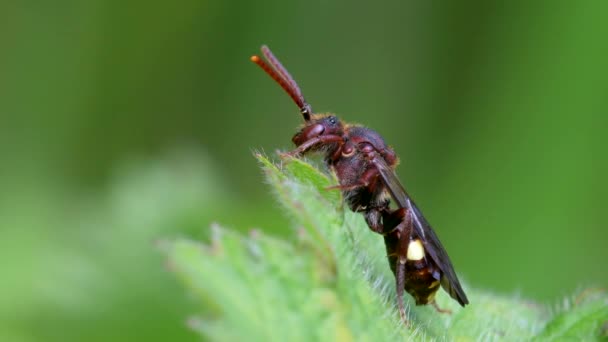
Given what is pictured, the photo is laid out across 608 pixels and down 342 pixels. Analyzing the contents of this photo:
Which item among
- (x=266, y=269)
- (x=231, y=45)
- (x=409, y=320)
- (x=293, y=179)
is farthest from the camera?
(x=231, y=45)

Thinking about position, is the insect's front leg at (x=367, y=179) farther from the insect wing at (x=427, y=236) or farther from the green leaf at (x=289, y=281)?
the green leaf at (x=289, y=281)

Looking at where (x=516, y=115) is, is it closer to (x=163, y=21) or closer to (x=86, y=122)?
(x=163, y=21)

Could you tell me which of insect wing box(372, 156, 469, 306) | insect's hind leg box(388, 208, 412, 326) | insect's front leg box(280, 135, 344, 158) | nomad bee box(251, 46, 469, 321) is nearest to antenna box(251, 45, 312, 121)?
nomad bee box(251, 46, 469, 321)

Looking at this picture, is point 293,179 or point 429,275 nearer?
point 293,179

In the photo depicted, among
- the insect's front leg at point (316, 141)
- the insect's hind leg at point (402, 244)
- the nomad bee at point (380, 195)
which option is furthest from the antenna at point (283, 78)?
the insect's hind leg at point (402, 244)

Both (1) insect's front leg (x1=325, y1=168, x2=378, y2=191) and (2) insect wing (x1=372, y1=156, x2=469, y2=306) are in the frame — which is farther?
(1) insect's front leg (x1=325, y1=168, x2=378, y2=191)

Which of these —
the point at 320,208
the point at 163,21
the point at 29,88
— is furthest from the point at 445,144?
the point at 320,208

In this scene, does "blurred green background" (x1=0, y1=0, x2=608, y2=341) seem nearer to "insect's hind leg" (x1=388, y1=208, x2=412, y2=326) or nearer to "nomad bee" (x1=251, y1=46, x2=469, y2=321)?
"nomad bee" (x1=251, y1=46, x2=469, y2=321)

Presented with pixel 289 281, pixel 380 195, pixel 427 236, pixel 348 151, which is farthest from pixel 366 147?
pixel 289 281
